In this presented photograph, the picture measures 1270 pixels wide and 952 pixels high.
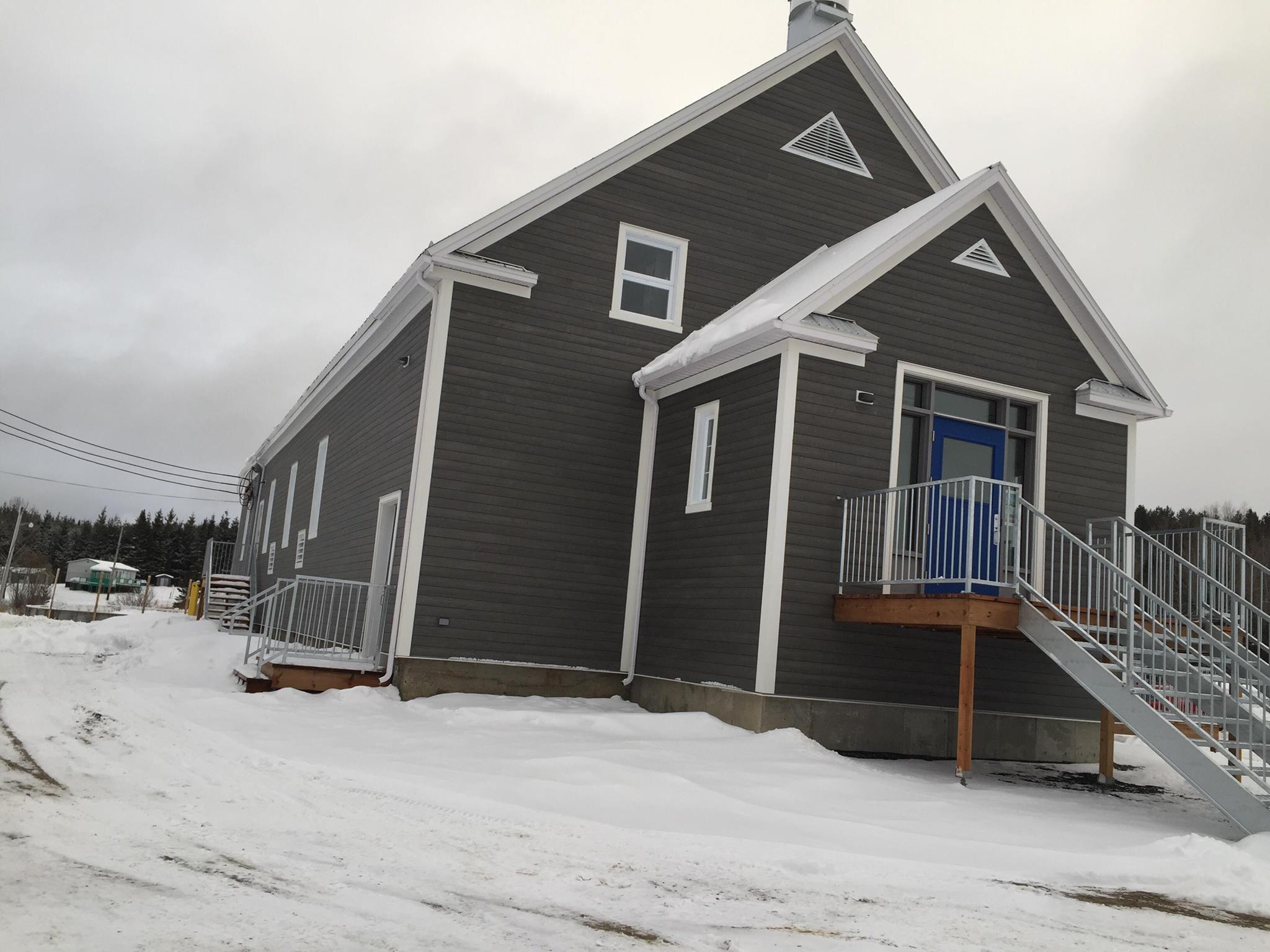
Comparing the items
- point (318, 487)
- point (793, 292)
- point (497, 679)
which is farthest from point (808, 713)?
point (318, 487)

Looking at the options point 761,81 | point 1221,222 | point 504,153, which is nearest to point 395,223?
point 504,153

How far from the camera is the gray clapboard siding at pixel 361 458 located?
507 inches

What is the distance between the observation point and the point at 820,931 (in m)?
4.64

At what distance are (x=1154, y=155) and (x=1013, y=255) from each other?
60.8 feet

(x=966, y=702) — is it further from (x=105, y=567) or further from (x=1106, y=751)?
(x=105, y=567)

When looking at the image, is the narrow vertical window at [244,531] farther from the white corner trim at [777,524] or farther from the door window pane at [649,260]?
the white corner trim at [777,524]

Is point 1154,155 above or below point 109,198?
below

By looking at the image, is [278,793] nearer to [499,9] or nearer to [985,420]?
[985,420]

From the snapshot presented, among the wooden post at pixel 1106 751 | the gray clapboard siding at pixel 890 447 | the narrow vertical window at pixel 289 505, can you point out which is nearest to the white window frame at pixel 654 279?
the gray clapboard siding at pixel 890 447

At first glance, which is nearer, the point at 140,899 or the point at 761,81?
the point at 140,899

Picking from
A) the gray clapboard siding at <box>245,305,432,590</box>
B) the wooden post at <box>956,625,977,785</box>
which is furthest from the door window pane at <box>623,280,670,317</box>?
the wooden post at <box>956,625,977,785</box>

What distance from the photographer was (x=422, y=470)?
38.7ft

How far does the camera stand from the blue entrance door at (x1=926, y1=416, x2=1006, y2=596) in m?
10.2

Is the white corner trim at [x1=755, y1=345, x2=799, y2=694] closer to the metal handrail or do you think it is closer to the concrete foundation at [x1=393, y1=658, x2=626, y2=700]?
the metal handrail
